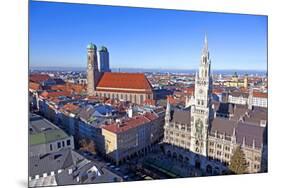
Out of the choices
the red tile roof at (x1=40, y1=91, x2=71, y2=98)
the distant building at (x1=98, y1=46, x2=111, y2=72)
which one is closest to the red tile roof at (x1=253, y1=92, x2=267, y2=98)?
the distant building at (x1=98, y1=46, x2=111, y2=72)

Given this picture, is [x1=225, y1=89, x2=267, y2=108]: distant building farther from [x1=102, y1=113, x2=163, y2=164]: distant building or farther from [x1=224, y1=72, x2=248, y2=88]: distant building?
[x1=102, y1=113, x2=163, y2=164]: distant building

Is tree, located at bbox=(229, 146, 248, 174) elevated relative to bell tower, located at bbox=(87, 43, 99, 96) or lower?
lower

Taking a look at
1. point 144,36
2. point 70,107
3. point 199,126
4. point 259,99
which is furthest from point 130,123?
point 259,99

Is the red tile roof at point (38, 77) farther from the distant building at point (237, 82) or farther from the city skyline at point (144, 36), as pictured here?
the distant building at point (237, 82)

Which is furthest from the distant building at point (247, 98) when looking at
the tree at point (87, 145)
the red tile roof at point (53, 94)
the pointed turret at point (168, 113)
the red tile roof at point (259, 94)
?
the red tile roof at point (53, 94)

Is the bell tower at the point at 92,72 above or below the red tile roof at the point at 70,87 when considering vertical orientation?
above
